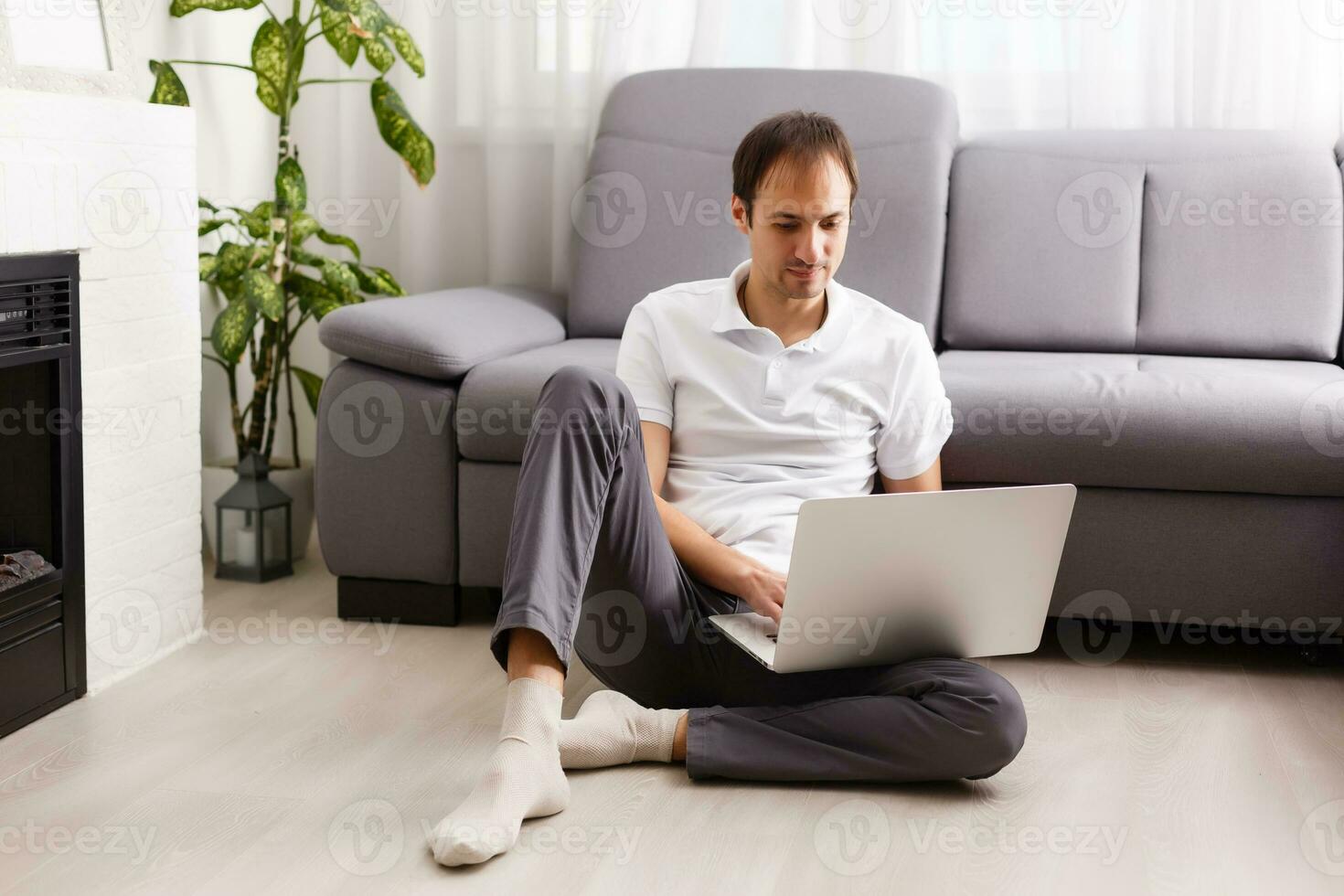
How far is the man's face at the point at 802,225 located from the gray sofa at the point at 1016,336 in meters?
0.48

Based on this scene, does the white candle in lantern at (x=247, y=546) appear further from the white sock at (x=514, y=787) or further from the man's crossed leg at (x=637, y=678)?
the white sock at (x=514, y=787)

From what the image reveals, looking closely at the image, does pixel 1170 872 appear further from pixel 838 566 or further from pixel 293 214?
pixel 293 214

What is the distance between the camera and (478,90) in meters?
3.04

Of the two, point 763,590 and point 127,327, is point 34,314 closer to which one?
point 127,327

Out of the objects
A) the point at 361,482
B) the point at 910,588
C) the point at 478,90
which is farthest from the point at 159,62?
the point at 910,588

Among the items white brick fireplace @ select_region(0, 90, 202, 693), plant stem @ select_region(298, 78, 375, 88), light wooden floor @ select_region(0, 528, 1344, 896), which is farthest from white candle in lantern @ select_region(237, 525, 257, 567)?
plant stem @ select_region(298, 78, 375, 88)

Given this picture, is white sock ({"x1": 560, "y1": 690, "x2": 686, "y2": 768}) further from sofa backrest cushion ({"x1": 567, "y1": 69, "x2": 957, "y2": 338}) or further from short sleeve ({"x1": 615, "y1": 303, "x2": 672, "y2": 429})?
sofa backrest cushion ({"x1": 567, "y1": 69, "x2": 957, "y2": 338})

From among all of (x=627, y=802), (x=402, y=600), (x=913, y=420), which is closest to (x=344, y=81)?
(x=402, y=600)

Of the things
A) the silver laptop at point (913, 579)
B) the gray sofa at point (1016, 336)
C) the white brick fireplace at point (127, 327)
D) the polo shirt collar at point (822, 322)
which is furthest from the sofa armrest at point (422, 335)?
the silver laptop at point (913, 579)

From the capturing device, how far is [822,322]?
5.96 ft

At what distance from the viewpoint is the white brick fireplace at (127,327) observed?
6.02 ft

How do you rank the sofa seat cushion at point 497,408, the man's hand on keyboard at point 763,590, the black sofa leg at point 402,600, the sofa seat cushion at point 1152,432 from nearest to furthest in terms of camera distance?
1. the man's hand on keyboard at point 763,590
2. the sofa seat cushion at point 1152,432
3. the sofa seat cushion at point 497,408
4. the black sofa leg at point 402,600

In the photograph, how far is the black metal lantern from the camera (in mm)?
2590

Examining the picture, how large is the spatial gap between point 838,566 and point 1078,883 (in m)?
0.41
